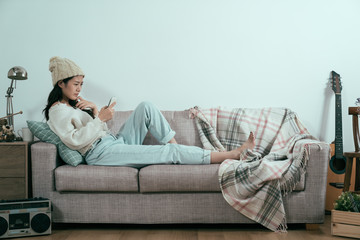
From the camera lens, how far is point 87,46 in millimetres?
3336

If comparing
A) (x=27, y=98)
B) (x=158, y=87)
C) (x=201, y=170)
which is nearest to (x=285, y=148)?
(x=201, y=170)

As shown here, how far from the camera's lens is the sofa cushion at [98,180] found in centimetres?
230

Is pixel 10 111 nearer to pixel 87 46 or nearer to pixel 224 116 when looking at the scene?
pixel 87 46

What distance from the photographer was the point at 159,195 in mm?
2316

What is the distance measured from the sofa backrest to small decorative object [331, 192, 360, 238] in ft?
3.66

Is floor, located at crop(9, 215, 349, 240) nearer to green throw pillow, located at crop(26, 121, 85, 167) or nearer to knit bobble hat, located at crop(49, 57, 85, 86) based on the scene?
green throw pillow, located at crop(26, 121, 85, 167)

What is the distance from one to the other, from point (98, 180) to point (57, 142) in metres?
0.40

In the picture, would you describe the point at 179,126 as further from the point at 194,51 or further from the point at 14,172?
the point at 14,172

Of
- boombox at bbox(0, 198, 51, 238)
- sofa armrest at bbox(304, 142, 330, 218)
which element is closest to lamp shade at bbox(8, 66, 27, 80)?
boombox at bbox(0, 198, 51, 238)

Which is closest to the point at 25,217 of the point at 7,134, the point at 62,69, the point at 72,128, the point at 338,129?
the point at 72,128

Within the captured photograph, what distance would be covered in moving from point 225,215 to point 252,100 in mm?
1292

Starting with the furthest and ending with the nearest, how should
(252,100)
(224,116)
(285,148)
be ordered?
(252,100), (224,116), (285,148)

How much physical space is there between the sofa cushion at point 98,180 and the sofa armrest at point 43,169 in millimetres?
77

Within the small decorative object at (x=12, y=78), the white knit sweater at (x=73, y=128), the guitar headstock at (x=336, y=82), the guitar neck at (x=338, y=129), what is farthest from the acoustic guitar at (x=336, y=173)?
the small decorative object at (x=12, y=78)
